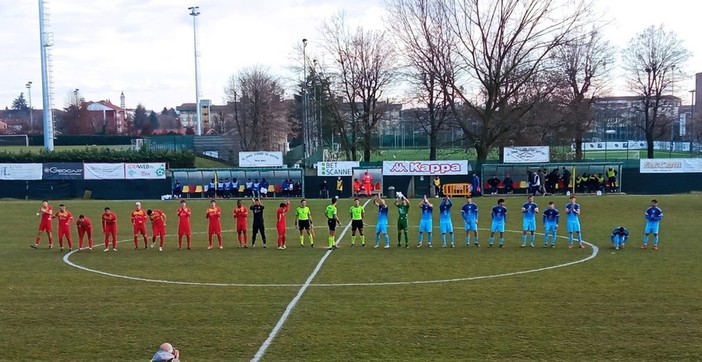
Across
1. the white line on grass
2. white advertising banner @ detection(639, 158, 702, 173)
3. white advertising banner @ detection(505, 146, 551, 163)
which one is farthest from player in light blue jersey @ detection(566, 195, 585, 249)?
white advertising banner @ detection(639, 158, 702, 173)

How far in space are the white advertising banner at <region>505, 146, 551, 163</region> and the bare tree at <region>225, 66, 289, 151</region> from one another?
34.3 m

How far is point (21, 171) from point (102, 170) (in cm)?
559

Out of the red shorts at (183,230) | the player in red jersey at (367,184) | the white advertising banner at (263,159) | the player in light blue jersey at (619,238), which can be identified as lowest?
the player in light blue jersey at (619,238)

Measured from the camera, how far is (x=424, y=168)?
4275 cm

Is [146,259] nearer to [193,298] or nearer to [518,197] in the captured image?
[193,298]

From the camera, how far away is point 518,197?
4103cm

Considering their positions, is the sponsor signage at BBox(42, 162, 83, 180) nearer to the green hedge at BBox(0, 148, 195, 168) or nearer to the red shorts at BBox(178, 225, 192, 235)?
the green hedge at BBox(0, 148, 195, 168)

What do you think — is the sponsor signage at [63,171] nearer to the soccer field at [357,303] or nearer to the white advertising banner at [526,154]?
the soccer field at [357,303]

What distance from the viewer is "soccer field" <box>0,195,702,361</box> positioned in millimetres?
10469

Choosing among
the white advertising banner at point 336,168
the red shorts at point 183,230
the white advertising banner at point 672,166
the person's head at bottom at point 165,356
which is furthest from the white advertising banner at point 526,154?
the person's head at bottom at point 165,356

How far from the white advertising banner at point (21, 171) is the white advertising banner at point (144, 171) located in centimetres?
613

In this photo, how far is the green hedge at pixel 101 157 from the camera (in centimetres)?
4828

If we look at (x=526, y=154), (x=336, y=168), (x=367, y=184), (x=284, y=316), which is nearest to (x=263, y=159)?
(x=336, y=168)

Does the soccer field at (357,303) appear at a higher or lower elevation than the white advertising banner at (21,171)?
lower
